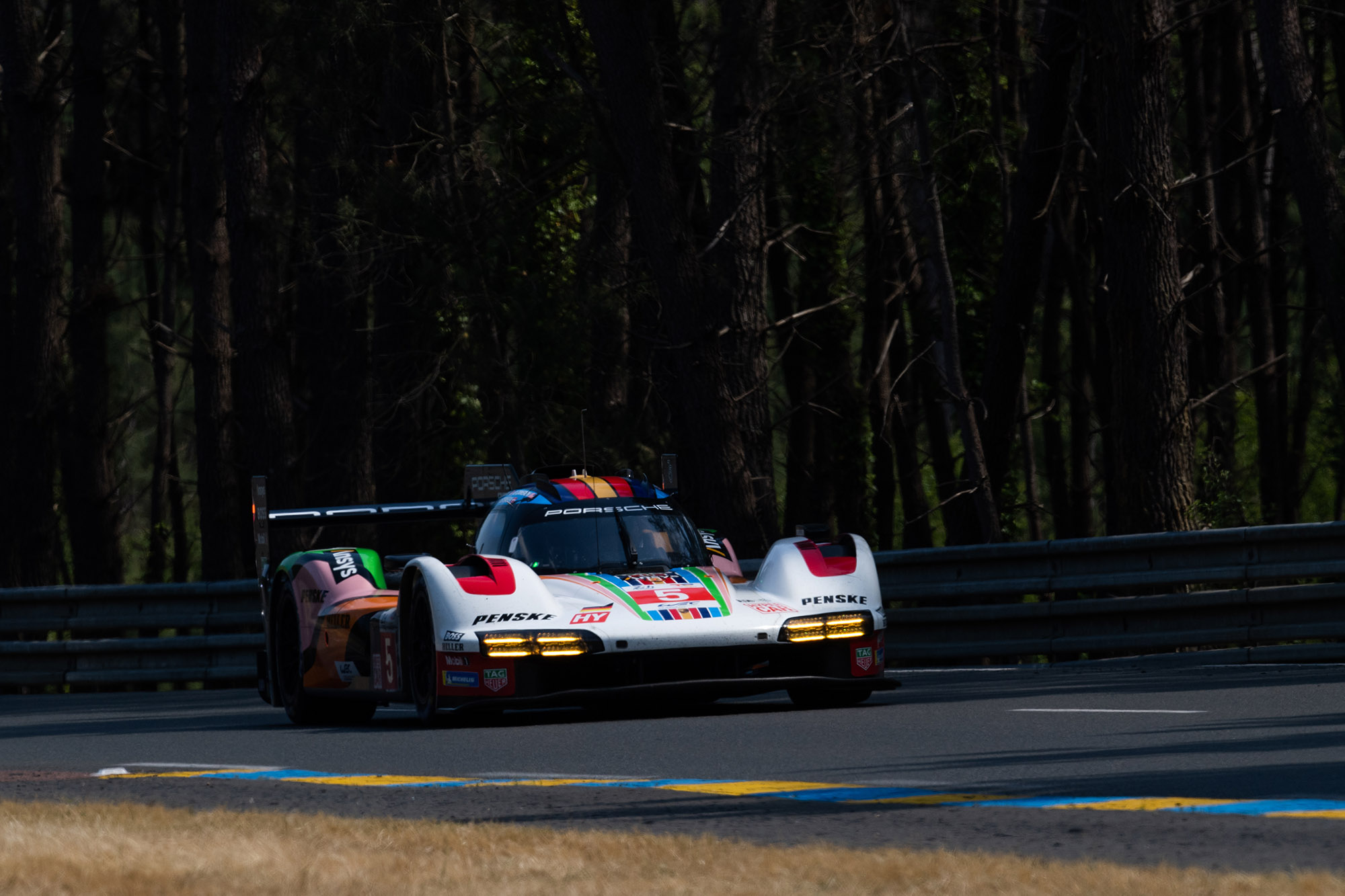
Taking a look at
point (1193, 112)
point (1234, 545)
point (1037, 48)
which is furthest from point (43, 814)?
point (1193, 112)

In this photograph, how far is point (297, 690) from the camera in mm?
13484

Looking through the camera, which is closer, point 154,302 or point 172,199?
point 172,199

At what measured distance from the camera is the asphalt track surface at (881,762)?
20.9ft

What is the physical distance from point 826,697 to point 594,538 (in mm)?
1655

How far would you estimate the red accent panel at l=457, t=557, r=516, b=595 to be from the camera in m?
11.5

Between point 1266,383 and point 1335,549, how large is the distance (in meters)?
21.9

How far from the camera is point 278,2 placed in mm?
25688

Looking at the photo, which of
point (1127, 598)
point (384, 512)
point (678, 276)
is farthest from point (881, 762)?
point (678, 276)

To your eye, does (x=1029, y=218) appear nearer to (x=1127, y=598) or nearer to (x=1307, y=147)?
(x=1307, y=147)

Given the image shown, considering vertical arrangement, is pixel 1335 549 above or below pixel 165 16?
below

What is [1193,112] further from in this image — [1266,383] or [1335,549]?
[1335,549]

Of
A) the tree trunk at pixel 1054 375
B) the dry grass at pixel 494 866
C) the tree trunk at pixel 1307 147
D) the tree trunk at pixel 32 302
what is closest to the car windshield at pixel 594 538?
the dry grass at pixel 494 866

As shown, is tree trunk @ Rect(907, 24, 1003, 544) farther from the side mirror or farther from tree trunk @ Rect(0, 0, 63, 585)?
tree trunk @ Rect(0, 0, 63, 585)

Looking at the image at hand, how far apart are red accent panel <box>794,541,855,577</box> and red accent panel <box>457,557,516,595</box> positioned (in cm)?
173
